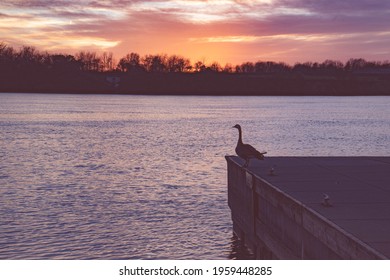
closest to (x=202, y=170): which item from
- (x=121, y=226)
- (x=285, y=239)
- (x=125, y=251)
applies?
(x=121, y=226)

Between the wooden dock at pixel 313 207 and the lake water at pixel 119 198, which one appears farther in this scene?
the lake water at pixel 119 198

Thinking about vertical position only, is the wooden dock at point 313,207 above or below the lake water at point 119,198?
above

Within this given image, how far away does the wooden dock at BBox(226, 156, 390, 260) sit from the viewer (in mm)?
10812

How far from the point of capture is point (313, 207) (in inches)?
526

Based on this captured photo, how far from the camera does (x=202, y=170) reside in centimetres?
4272

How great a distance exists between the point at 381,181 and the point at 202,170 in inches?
1005

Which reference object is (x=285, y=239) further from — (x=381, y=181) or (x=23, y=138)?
(x=23, y=138)

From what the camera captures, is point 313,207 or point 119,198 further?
point 119,198

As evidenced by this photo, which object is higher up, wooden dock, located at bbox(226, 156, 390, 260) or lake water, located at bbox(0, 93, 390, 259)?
wooden dock, located at bbox(226, 156, 390, 260)

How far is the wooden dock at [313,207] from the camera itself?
10.8 m

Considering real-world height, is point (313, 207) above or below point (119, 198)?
above

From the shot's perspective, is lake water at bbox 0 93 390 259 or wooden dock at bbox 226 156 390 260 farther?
lake water at bbox 0 93 390 259
